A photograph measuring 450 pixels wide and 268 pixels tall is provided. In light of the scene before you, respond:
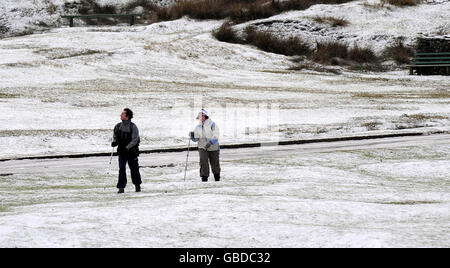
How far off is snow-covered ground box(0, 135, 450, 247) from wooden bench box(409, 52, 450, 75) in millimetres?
33351

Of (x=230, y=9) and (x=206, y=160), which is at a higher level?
(x=230, y=9)

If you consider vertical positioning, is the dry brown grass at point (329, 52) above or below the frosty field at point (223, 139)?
above

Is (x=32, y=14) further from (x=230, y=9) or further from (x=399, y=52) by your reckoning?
(x=399, y=52)

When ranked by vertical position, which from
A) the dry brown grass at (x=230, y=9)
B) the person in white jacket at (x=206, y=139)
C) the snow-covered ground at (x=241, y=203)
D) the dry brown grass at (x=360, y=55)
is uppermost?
the dry brown grass at (x=230, y=9)

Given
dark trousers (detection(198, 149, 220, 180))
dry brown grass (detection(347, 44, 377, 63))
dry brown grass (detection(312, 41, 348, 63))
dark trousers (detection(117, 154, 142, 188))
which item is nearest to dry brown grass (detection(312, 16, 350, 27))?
dry brown grass (detection(312, 41, 348, 63))

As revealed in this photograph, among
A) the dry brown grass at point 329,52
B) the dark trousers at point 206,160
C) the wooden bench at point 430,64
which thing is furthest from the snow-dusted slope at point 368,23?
the dark trousers at point 206,160

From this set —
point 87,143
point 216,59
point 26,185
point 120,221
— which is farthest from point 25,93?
point 120,221

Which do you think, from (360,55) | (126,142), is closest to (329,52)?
(360,55)

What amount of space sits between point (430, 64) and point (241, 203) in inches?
1906

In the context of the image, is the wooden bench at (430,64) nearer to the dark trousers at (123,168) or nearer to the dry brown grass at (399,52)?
the dry brown grass at (399,52)

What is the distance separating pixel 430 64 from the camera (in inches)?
2371

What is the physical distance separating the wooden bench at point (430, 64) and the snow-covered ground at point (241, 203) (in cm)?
3335

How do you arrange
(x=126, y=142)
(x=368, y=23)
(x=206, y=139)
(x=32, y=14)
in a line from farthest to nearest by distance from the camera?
(x=32, y=14)
(x=368, y=23)
(x=206, y=139)
(x=126, y=142)

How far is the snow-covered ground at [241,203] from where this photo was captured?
38.0 feet
